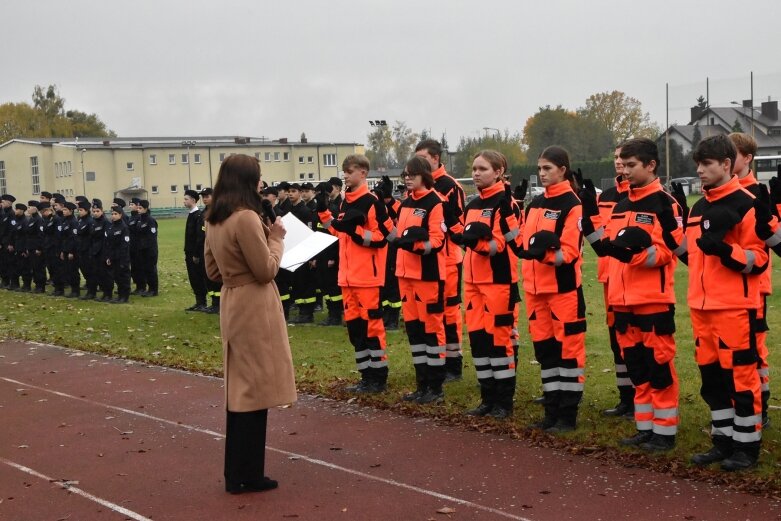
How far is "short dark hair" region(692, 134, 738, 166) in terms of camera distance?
6703 millimetres

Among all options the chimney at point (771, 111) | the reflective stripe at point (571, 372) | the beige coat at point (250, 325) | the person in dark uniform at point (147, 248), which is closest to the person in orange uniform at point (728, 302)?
the reflective stripe at point (571, 372)

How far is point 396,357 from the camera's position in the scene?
12031 millimetres

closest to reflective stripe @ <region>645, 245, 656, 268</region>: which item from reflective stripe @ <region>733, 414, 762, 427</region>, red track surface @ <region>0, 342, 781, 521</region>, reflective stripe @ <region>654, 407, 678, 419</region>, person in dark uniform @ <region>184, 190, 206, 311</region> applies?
reflective stripe @ <region>654, 407, 678, 419</region>

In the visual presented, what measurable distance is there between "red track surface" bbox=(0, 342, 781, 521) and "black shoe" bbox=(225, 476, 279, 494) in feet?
0.21

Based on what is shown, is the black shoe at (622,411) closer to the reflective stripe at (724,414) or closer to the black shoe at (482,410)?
the black shoe at (482,410)

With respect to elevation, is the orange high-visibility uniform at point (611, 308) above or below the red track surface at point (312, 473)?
above

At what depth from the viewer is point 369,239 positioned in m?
9.59

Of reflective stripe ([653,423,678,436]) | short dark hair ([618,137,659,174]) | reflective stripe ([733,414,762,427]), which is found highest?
short dark hair ([618,137,659,174])

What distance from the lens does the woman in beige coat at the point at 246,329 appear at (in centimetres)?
668

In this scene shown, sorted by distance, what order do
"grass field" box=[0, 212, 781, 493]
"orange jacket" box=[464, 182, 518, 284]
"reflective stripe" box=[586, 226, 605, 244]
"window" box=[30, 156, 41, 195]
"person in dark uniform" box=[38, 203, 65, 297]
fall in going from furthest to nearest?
"window" box=[30, 156, 41, 195] → "person in dark uniform" box=[38, 203, 65, 297] → "orange jacket" box=[464, 182, 518, 284] → "grass field" box=[0, 212, 781, 493] → "reflective stripe" box=[586, 226, 605, 244]

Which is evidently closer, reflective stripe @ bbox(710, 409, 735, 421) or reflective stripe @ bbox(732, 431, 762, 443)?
reflective stripe @ bbox(732, 431, 762, 443)

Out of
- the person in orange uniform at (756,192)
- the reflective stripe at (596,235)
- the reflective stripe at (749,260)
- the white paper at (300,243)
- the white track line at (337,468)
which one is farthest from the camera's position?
the white paper at (300,243)

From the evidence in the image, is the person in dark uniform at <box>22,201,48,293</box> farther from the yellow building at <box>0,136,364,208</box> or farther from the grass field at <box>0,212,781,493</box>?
the yellow building at <box>0,136,364,208</box>

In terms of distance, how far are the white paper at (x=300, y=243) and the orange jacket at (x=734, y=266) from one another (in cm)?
452
